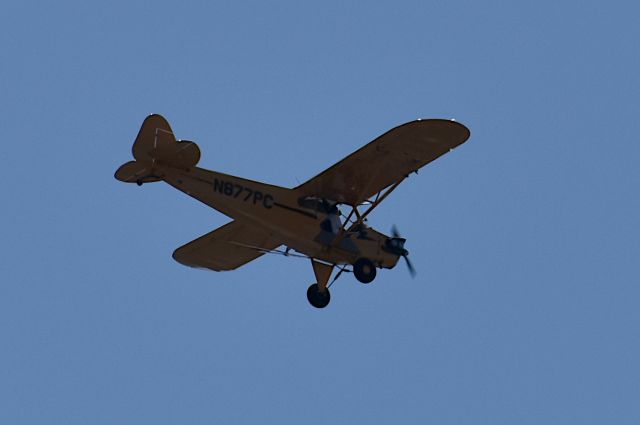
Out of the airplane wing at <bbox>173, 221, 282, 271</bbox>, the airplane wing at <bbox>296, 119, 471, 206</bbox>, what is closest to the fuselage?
the airplane wing at <bbox>296, 119, 471, 206</bbox>

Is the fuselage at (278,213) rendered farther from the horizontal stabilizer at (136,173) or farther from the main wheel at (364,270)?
the horizontal stabilizer at (136,173)

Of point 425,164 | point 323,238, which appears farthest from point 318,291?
point 425,164

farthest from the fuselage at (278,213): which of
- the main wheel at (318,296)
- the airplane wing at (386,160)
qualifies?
the main wheel at (318,296)

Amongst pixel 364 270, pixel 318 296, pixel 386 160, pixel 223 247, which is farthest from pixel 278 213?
pixel 223 247

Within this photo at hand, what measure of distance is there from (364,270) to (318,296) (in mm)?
1338

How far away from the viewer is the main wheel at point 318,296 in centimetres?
3412

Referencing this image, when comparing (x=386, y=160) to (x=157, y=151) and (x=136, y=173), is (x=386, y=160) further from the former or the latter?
(x=136, y=173)

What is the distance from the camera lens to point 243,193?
108 ft

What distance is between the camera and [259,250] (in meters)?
34.3

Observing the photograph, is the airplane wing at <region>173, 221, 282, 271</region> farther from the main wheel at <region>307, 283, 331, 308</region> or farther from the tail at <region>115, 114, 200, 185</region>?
the tail at <region>115, 114, 200, 185</region>

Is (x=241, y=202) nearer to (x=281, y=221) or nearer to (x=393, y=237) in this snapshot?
(x=281, y=221)

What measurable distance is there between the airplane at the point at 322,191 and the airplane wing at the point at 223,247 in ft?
4.15

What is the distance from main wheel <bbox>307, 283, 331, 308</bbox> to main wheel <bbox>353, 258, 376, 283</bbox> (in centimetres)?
101

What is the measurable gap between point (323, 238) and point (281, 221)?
91cm
